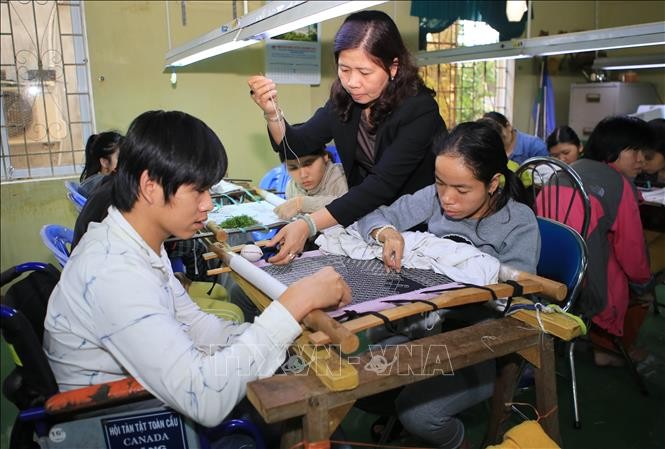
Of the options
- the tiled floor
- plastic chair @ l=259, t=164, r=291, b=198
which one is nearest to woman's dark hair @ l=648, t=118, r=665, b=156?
the tiled floor

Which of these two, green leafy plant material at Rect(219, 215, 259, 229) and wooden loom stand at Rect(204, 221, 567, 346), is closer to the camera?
wooden loom stand at Rect(204, 221, 567, 346)

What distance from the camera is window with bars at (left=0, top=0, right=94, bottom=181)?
381 centimetres

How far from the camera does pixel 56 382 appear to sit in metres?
1.16

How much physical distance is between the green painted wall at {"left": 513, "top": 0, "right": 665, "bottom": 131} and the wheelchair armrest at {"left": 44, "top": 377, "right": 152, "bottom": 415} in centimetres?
554

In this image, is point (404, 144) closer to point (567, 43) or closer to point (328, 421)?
point (328, 421)

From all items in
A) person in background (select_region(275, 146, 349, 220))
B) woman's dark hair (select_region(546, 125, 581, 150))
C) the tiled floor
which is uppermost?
woman's dark hair (select_region(546, 125, 581, 150))

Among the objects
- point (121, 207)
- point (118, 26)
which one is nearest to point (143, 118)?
point (121, 207)

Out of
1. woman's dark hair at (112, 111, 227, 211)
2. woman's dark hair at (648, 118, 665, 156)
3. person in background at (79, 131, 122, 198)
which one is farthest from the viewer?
woman's dark hair at (648, 118, 665, 156)

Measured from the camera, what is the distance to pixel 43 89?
13.0ft

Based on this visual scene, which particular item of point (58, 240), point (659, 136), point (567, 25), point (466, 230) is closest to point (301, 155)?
point (466, 230)

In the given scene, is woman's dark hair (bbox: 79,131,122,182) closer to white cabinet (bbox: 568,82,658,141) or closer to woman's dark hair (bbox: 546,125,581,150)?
woman's dark hair (bbox: 546,125,581,150)

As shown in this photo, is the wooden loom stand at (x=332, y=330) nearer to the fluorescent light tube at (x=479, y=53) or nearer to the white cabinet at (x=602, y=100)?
the fluorescent light tube at (x=479, y=53)

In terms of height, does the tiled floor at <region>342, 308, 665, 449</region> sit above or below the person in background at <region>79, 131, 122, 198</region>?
below

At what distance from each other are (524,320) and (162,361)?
81cm
